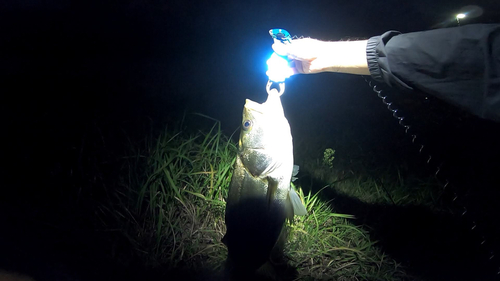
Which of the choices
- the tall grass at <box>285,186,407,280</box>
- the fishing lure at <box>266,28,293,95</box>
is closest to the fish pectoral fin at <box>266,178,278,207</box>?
the fishing lure at <box>266,28,293,95</box>

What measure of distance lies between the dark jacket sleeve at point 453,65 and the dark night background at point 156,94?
1346mm

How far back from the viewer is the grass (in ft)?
8.75

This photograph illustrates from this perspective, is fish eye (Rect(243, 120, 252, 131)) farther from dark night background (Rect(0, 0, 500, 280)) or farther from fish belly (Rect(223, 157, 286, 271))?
dark night background (Rect(0, 0, 500, 280))

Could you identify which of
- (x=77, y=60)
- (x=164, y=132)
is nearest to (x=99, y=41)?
(x=77, y=60)

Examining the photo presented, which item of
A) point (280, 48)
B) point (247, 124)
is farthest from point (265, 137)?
point (280, 48)

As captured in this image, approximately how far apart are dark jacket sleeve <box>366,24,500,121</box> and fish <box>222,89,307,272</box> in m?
0.77

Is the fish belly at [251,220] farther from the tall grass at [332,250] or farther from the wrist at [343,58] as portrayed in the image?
the wrist at [343,58]

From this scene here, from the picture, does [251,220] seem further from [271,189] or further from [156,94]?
[156,94]

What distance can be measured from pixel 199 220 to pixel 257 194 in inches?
45.9

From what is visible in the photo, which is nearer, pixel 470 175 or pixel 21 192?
pixel 21 192

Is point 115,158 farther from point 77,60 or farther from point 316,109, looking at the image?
point 316,109

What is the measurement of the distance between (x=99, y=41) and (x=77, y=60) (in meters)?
0.35

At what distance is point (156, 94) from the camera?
350cm

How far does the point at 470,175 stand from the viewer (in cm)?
354
